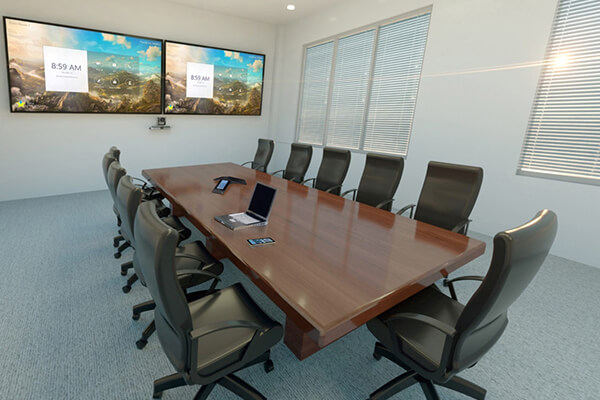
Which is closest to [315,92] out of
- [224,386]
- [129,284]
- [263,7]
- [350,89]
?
[350,89]

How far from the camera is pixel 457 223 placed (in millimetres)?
2645

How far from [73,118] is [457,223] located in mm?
5982

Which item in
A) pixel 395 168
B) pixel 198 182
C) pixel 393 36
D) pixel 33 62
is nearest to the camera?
pixel 395 168

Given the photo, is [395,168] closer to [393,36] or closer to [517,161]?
[517,161]

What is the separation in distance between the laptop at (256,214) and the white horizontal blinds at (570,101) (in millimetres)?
3437

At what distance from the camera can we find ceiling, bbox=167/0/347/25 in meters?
5.71

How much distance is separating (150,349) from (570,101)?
4.71 m

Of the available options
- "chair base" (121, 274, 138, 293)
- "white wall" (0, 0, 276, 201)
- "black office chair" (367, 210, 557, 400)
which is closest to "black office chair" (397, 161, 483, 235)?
"black office chair" (367, 210, 557, 400)

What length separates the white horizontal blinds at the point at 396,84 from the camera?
4830 mm

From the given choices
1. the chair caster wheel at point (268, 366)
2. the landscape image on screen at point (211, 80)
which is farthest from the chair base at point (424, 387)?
the landscape image on screen at point (211, 80)

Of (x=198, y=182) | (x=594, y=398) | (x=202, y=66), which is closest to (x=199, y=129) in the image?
(x=202, y=66)

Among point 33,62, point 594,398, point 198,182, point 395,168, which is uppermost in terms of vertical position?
point 33,62

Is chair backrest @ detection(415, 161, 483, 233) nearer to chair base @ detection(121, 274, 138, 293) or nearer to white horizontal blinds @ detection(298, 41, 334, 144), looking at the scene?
chair base @ detection(121, 274, 138, 293)

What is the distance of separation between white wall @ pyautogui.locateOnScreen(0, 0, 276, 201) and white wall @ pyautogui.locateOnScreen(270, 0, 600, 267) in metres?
3.28
